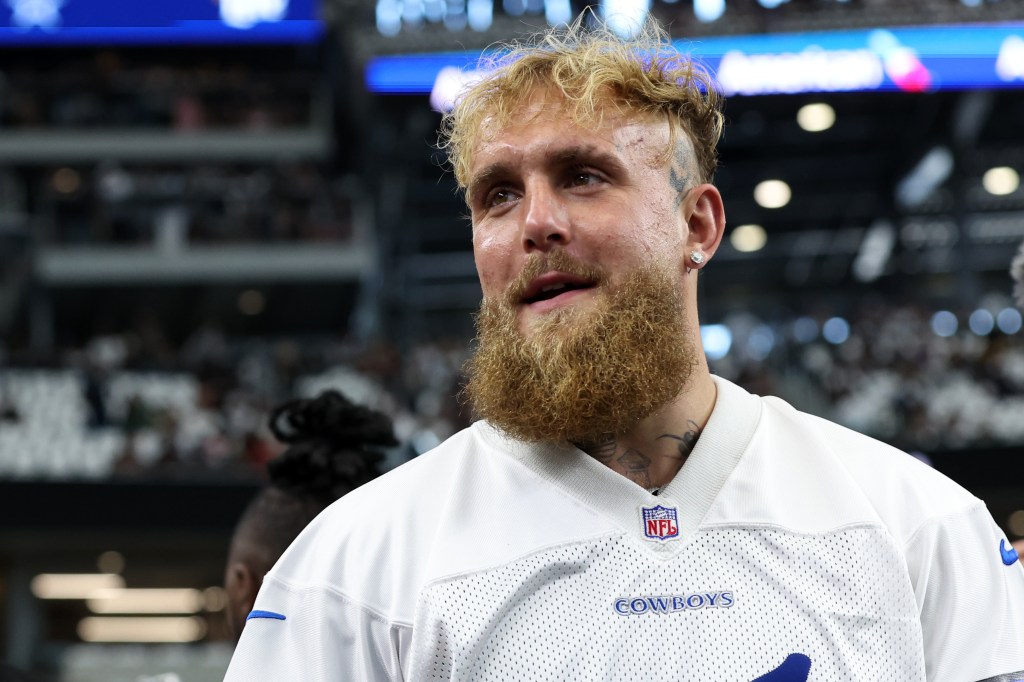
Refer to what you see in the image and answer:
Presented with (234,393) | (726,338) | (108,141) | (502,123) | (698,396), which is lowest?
(698,396)

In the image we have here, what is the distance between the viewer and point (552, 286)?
199 cm

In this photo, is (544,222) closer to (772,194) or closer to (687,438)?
(687,438)

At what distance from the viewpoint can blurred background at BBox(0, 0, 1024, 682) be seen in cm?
1322

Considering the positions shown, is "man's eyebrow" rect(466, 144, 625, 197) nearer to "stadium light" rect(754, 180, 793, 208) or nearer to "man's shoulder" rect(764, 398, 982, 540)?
"man's shoulder" rect(764, 398, 982, 540)

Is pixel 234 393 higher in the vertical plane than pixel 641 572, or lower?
higher

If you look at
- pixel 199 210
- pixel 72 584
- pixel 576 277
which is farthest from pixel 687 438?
pixel 199 210

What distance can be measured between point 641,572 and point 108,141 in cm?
2342

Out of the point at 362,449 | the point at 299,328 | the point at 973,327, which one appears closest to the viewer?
the point at 362,449

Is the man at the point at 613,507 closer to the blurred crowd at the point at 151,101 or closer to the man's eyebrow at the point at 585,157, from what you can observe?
the man's eyebrow at the point at 585,157

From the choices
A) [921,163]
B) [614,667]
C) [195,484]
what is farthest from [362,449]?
[921,163]

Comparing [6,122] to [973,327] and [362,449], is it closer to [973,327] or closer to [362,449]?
[973,327]

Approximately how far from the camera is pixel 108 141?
23531 mm

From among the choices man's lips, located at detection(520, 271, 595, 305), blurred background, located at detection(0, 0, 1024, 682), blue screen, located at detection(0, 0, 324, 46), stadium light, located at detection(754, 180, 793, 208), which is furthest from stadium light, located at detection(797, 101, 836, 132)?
man's lips, located at detection(520, 271, 595, 305)

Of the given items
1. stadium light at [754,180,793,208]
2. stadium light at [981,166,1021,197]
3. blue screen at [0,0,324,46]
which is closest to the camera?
blue screen at [0,0,324,46]
